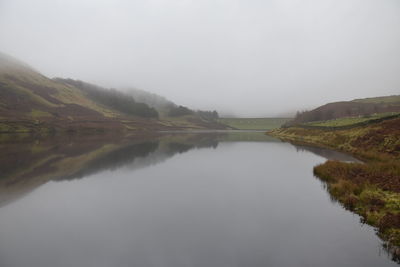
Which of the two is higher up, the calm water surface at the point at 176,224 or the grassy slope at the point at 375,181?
the grassy slope at the point at 375,181

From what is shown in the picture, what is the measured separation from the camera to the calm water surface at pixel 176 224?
13.1 meters

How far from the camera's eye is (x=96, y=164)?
1663 inches

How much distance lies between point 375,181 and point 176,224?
65.5 ft

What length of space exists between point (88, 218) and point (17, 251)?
5.26 metres

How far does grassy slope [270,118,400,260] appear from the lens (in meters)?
16.9

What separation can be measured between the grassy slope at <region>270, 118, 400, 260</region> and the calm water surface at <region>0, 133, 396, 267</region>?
100cm

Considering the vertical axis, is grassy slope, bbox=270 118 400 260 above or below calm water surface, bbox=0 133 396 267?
above

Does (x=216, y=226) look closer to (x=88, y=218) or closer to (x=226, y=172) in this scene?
(x=88, y=218)

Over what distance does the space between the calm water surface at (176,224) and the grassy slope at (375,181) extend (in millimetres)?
1005

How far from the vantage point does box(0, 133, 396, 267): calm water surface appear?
42.9 feet

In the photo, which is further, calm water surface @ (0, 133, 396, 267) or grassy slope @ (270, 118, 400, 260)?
grassy slope @ (270, 118, 400, 260)

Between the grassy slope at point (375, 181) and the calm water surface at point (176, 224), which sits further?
the grassy slope at point (375, 181)

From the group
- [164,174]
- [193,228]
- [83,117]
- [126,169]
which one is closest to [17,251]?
[193,228]

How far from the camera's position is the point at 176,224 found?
17.3 meters
